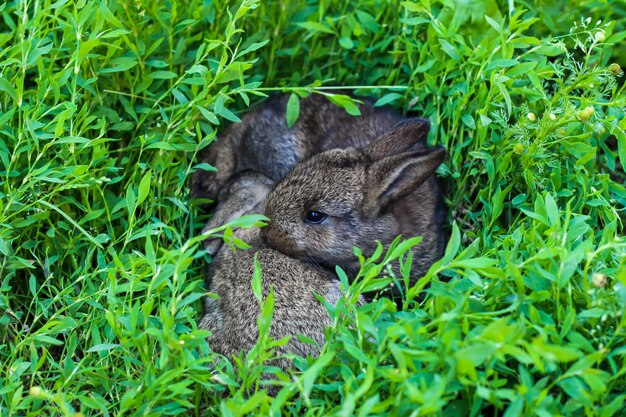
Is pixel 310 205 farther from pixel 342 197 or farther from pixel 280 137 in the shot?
pixel 280 137

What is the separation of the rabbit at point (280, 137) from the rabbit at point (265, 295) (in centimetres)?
56

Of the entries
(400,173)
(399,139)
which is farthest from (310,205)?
(399,139)

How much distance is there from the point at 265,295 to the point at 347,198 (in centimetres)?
77

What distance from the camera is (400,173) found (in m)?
4.39

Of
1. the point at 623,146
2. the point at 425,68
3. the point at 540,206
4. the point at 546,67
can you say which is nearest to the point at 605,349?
the point at 540,206

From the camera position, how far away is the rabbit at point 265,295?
387cm

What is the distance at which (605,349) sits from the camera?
288cm

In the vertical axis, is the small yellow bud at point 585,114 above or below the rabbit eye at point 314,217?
above

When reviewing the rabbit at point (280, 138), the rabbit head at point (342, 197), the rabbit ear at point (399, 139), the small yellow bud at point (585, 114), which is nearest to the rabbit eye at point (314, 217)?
the rabbit head at point (342, 197)

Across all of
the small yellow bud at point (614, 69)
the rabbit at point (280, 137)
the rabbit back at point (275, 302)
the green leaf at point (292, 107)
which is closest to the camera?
the rabbit back at point (275, 302)

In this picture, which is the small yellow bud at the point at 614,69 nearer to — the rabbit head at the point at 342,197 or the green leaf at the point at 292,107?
the rabbit head at the point at 342,197

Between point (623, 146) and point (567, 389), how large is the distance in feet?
5.01

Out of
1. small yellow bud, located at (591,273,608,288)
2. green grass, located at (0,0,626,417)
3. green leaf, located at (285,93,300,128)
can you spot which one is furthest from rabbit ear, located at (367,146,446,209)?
small yellow bud, located at (591,273,608,288)

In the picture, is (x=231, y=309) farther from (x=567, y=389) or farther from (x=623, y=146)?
(x=623, y=146)
